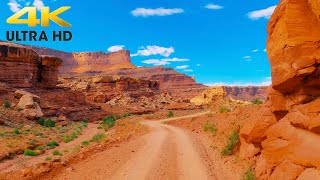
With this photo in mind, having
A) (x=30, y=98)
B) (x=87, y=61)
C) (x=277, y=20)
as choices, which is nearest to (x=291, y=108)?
(x=277, y=20)

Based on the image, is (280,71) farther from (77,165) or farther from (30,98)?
(30,98)

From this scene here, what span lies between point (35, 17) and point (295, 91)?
29.2 metres

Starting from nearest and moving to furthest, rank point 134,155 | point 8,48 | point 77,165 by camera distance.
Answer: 1. point 77,165
2. point 134,155
3. point 8,48

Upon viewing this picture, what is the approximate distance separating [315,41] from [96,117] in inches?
1852

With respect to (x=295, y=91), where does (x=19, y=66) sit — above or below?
above

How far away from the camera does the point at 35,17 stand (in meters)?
30.8

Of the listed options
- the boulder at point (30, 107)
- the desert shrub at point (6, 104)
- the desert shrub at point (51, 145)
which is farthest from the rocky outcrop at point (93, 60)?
the desert shrub at point (51, 145)

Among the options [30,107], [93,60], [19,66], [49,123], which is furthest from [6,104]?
[93,60]

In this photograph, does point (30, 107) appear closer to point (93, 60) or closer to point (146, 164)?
point (146, 164)

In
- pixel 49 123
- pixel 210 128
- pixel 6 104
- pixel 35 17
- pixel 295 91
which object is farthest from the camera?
pixel 6 104

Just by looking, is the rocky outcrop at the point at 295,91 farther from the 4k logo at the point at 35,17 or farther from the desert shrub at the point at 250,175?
the 4k logo at the point at 35,17

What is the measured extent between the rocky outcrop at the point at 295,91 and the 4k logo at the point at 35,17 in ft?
89.3

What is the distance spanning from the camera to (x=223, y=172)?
1197 centimetres

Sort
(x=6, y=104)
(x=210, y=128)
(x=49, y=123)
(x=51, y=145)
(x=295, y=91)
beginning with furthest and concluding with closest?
(x=6, y=104), (x=49, y=123), (x=51, y=145), (x=210, y=128), (x=295, y=91)
